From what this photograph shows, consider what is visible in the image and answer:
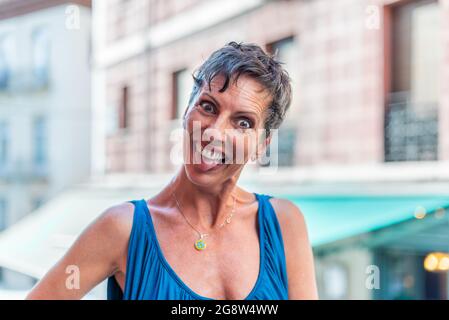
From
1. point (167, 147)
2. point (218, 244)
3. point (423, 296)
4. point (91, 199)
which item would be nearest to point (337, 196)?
point (423, 296)

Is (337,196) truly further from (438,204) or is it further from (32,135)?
(32,135)

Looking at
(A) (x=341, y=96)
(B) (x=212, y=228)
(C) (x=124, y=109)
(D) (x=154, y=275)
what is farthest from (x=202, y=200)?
(A) (x=341, y=96)

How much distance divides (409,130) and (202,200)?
1.98m

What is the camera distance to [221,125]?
1.07 m

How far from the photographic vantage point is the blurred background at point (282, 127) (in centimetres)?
190

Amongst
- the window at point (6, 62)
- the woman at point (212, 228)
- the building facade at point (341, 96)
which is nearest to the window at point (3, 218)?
the window at point (6, 62)

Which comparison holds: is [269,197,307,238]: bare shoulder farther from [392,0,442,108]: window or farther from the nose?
[392,0,442,108]: window

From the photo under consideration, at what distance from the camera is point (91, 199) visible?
6.07 ft

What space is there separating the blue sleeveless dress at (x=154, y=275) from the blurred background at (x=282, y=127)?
12 centimetres

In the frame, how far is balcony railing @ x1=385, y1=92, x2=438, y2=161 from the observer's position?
288cm

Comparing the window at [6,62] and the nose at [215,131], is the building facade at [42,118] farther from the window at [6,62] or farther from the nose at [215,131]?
the nose at [215,131]

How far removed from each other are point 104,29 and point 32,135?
1.36 ft

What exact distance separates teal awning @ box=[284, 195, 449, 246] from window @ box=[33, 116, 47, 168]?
1057 mm

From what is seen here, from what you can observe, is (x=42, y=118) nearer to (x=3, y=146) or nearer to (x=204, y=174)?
(x=3, y=146)
